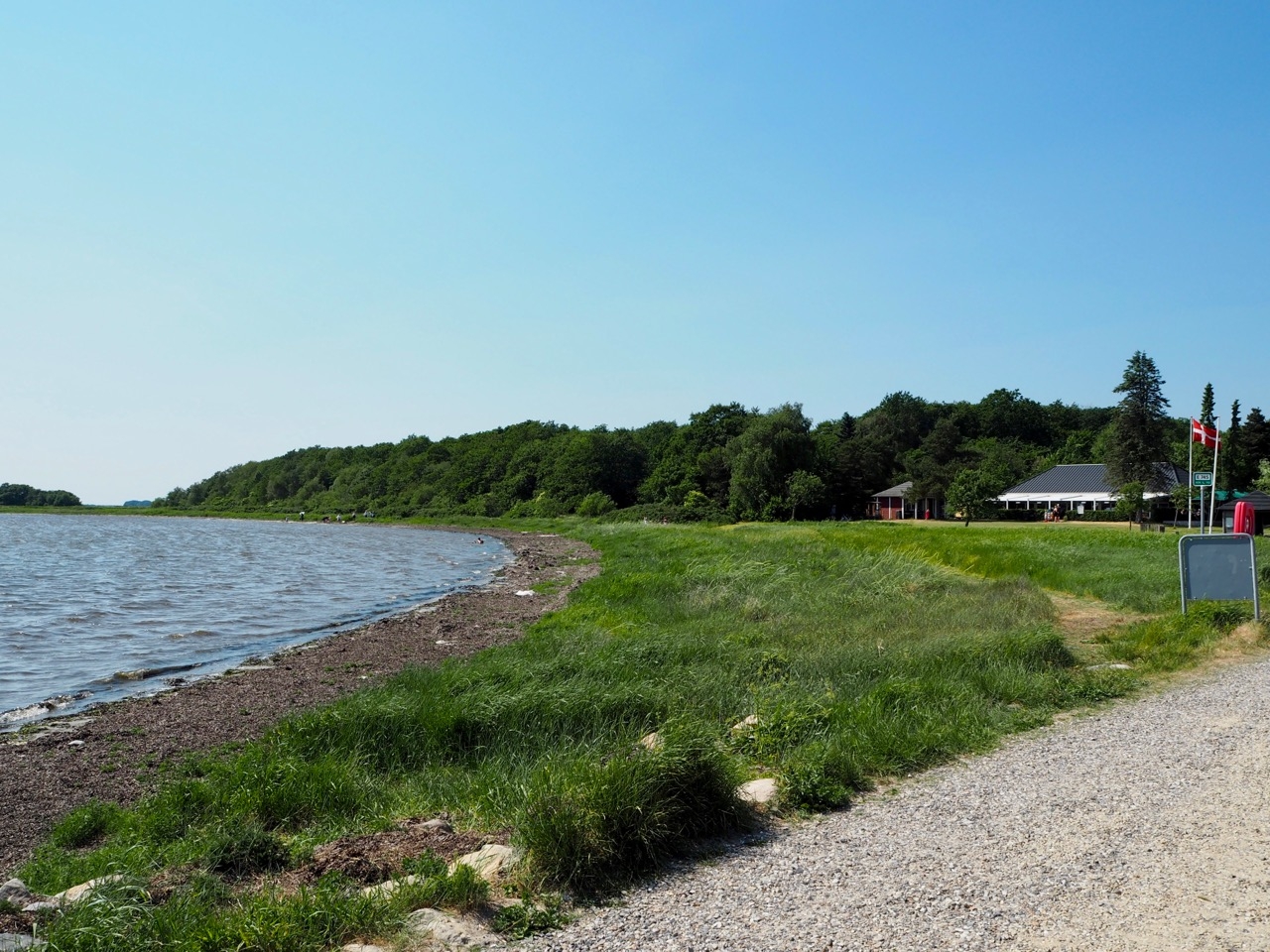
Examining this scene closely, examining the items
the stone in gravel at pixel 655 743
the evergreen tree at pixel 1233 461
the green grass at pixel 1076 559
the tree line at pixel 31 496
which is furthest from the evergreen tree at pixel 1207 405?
the tree line at pixel 31 496

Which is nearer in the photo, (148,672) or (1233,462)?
(148,672)

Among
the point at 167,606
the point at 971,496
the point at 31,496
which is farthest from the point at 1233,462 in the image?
the point at 31,496

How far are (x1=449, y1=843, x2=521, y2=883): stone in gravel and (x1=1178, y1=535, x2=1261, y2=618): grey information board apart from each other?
1306 cm

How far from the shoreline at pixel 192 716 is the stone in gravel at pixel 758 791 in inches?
240

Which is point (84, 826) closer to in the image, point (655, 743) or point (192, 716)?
point (192, 716)

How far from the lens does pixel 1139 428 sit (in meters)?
60.6

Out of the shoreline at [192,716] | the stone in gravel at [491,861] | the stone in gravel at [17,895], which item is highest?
the stone in gravel at [491,861]

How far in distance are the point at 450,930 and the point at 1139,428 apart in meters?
66.7

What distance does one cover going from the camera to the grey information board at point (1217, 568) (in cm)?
1432

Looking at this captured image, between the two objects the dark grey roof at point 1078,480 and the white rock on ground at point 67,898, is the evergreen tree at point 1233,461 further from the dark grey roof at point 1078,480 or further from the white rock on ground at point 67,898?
the white rock on ground at point 67,898

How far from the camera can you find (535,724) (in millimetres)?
9578

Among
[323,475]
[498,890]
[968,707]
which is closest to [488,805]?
[498,890]

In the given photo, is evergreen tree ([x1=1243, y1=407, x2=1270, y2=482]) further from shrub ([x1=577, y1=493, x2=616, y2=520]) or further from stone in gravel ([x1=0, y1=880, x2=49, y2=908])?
stone in gravel ([x1=0, y1=880, x2=49, y2=908])

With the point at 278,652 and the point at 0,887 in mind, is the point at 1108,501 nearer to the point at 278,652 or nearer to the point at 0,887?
the point at 278,652
